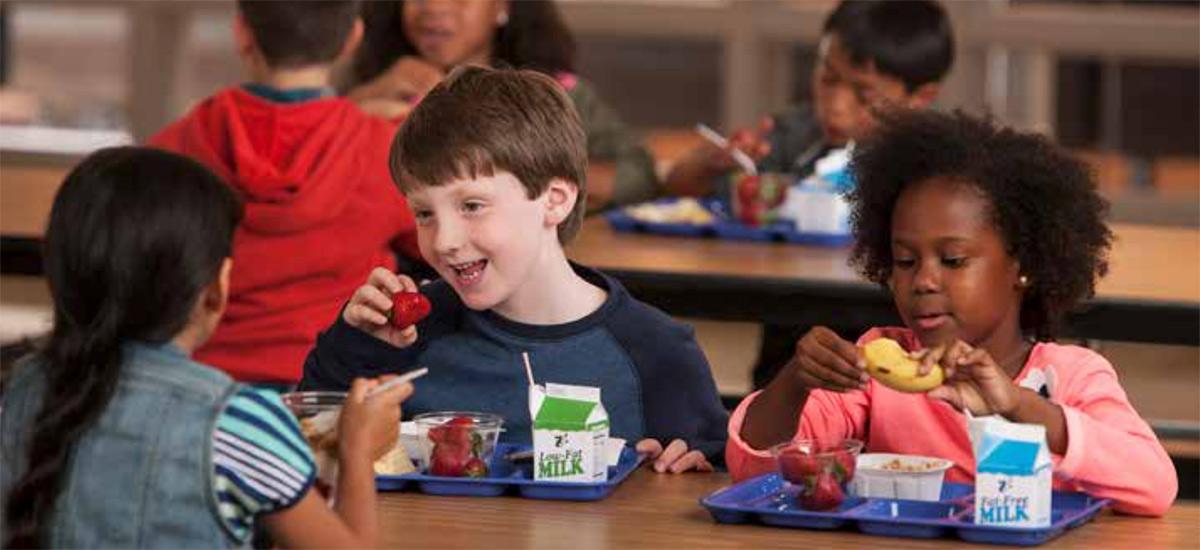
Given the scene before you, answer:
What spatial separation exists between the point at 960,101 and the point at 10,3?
128 inches

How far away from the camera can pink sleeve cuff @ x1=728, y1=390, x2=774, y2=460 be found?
3057mm

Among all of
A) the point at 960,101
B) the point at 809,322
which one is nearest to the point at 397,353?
the point at 809,322

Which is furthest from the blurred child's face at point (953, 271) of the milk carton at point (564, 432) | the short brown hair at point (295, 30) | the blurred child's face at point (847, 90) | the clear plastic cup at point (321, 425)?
the blurred child's face at point (847, 90)

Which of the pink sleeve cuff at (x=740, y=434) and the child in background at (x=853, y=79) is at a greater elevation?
the child in background at (x=853, y=79)

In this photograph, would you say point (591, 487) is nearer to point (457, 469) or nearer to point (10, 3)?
point (457, 469)

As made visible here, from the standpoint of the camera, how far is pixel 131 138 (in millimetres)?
8125

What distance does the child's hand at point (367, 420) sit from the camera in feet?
8.46

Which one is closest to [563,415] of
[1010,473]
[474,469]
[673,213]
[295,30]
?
[474,469]

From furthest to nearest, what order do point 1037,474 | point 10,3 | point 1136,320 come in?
point 10,3, point 1136,320, point 1037,474

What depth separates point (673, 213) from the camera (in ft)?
17.5

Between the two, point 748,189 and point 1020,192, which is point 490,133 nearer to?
point 1020,192

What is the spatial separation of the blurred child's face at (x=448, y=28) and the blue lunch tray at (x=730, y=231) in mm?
607

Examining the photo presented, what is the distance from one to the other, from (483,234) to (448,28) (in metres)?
2.46

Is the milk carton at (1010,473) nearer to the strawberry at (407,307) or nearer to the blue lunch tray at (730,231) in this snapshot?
the strawberry at (407,307)
